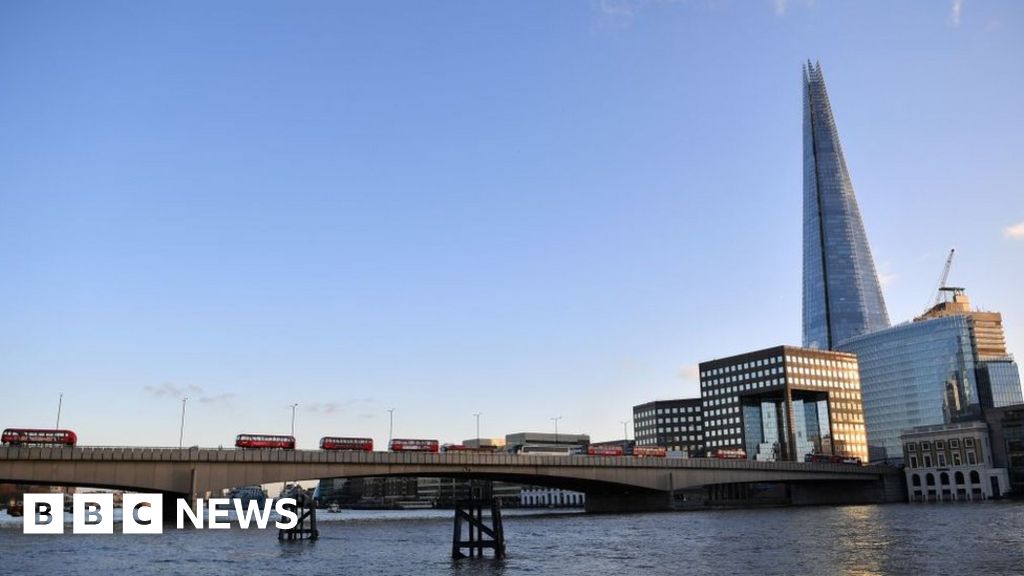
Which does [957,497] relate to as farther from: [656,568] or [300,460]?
[656,568]

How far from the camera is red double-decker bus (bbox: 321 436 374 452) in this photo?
119 metres

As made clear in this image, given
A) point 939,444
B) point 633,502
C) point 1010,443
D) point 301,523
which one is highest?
point 939,444

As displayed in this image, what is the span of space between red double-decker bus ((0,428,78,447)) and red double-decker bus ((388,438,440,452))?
4111 cm

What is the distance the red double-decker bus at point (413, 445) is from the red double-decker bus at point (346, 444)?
3289 mm

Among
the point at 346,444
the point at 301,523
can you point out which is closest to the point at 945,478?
the point at 346,444

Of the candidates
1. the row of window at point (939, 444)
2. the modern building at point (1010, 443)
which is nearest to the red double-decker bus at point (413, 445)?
the row of window at point (939, 444)

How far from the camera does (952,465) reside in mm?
172000

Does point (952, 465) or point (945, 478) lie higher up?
point (952, 465)

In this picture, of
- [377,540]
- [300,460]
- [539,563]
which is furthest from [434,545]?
[300,460]

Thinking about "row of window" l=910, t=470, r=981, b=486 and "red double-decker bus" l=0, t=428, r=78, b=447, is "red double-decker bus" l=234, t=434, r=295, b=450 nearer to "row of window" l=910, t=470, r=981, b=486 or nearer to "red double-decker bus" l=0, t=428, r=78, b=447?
"red double-decker bus" l=0, t=428, r=78, b=447

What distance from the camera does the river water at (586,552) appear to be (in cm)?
5053

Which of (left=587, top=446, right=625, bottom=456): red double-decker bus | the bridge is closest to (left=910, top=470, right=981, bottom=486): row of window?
the bridge

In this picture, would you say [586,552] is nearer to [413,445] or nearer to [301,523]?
[301,523]

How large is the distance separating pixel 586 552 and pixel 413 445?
63.9 meters
